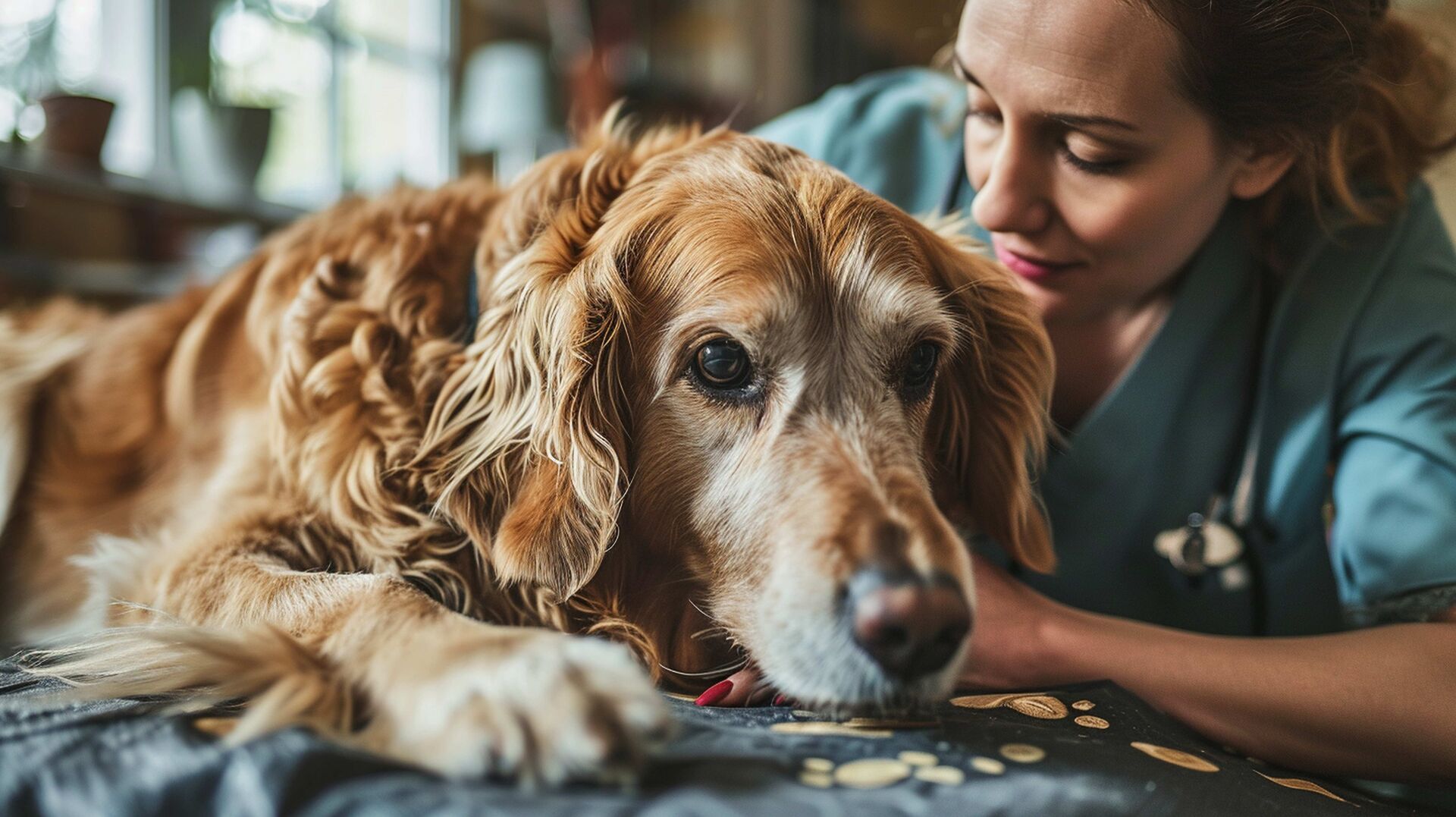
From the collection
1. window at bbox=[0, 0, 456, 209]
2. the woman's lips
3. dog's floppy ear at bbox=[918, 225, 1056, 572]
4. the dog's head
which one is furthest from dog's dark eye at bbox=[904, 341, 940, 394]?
window at bbox=[0, 0, 456, 209]

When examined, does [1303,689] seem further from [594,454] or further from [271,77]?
[271,77]

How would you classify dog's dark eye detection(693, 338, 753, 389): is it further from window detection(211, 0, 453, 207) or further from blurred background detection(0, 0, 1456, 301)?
window detection(211, 0, 453, 207)

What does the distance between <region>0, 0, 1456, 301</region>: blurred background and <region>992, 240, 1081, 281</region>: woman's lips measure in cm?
56

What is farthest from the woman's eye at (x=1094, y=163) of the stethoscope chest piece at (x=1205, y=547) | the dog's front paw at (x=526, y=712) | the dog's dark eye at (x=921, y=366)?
the dog's front paw at (x=526, y=712)

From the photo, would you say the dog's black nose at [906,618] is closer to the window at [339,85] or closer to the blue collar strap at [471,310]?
the blue collar strap at [471,310]

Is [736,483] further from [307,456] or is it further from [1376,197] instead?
[1376,197]

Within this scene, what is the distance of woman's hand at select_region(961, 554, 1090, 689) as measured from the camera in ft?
4.71

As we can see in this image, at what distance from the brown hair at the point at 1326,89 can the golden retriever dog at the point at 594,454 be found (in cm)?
47

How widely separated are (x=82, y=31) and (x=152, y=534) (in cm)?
286

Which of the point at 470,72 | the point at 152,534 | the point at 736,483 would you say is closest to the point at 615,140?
the point at 736,483

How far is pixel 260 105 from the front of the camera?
12.8 feet

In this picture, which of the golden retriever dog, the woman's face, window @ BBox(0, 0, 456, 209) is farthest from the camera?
window @ BBox(0, 0, 456, 209)

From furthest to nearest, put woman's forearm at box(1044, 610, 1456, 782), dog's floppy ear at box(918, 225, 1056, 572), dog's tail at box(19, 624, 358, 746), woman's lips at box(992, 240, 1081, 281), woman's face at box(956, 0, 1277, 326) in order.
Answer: woman's lips at box(992, 240, 1081, 281) → dog's floppy ear at box(918, 225, 1056, 572) → woman's face at box(956, 0, 1277, 326) → woman's forearm at box(1044, 610, 1456, 782) → dog's tail at box(19, 624, 358, 746)

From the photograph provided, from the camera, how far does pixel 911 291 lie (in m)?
1.44
